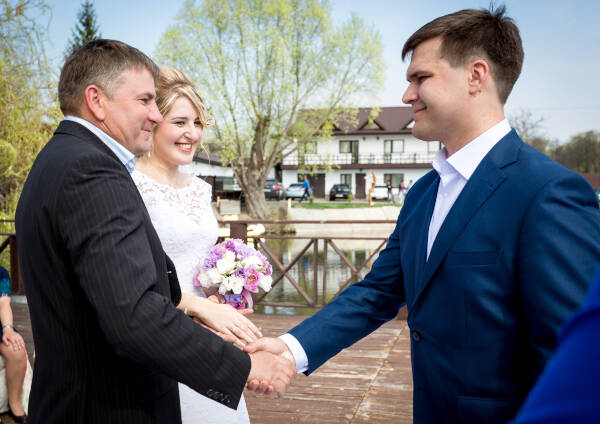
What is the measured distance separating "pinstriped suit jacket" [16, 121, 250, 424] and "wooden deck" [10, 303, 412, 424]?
2342 mm

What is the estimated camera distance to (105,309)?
1286 millimetres

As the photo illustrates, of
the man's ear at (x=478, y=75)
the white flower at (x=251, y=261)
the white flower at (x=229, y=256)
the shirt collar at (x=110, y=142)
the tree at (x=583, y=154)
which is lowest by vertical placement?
the tree at (x=583, y=154)

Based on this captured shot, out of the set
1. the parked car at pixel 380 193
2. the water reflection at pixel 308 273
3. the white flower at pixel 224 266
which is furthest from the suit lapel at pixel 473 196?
the parked car at pixel 380 193

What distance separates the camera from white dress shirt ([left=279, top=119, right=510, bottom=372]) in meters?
1.62

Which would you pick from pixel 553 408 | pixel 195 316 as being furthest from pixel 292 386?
pixel 553 408

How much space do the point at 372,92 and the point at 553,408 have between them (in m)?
25.7

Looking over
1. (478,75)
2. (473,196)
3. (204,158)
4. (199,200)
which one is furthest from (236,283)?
(204,158)

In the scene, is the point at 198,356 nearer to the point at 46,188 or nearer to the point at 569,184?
the point at 46,188

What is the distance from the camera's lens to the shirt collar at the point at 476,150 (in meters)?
1.61

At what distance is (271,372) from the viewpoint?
1.90 metres

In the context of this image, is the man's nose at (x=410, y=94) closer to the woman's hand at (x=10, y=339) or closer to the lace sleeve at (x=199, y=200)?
the lace sleeve at (x=199, y=200)

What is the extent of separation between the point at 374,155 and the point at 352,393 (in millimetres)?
41878

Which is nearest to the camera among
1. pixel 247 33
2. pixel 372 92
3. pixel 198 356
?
pixel 198 356

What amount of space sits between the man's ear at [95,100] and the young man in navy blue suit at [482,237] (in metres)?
1.06
